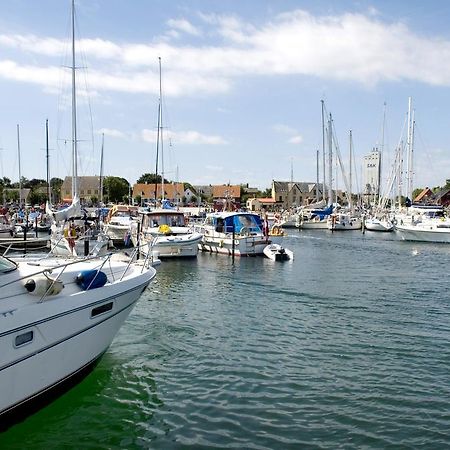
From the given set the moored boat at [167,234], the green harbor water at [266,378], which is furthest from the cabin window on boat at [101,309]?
the moored boat at [167,234]

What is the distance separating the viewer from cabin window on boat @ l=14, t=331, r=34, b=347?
8.24m

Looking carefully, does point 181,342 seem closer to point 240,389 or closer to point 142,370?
point 142,370

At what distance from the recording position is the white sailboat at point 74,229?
2817cm

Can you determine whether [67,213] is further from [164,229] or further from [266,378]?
[266,378]

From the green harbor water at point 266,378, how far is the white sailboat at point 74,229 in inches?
317

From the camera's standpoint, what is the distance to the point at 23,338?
329 inches

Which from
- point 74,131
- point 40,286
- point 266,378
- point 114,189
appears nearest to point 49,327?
point 40,286

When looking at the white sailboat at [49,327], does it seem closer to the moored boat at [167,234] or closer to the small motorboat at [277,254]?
the moored boat at [167,234]

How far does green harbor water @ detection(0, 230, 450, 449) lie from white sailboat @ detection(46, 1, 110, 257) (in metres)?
8.05

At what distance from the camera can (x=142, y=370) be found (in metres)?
12.0

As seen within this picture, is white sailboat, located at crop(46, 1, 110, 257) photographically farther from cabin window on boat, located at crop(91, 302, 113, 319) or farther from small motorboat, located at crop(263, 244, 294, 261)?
cabin window on boat, located at crop(91, 302, 113, 319)

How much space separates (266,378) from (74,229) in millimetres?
22213

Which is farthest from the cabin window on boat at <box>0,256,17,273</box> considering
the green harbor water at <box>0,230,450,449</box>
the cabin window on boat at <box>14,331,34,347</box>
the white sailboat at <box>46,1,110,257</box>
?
the white sailboat at <box>46,1,110,257</box>

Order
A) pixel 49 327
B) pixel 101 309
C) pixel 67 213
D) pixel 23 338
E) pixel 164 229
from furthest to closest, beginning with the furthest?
pixel 164 229 → pixel 67 213 → pixel 101 309 → pixel 49 327 → pixel 23 338
